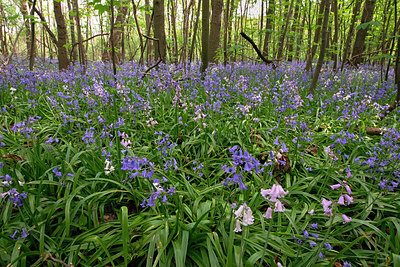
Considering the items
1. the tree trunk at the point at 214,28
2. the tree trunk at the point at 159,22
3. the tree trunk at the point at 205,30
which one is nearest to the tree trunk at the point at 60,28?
the tree trunk at the point at 159,22

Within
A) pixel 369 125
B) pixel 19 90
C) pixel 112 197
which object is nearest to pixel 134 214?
pixel 112 197

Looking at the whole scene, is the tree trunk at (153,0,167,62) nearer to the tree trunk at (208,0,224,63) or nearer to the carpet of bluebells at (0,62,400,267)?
the tree trunk at (208,0,224,63)

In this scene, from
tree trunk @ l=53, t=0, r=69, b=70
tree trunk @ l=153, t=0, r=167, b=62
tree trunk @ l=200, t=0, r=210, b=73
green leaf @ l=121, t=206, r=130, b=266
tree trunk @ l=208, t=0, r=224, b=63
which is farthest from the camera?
tree trunk @ l=208, t=0, r=224, b=63

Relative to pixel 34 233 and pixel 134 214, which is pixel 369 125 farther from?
pixel 34 233

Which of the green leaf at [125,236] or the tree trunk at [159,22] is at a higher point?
the tree trunk at [159,22]

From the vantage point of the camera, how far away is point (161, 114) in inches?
154

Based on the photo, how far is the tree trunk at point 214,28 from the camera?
639 cm

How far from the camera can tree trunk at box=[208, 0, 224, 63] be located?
639 cm

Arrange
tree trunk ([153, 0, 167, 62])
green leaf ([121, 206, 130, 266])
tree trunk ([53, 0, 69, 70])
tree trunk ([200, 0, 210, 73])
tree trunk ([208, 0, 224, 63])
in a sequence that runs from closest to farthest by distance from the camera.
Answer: green leaf ([121, 206, 130, 266]) → tree trunk ([200, 0, 210, 73]) → tree trunk ([153, 0, 167, 62]) → tree trunk ([53, 0, 69, 70]) → tree trunk ([208, 0, 224, 63])

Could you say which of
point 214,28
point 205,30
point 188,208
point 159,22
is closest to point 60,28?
point 159,22

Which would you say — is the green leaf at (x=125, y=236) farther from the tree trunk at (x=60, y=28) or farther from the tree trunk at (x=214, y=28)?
the tree trunk at (x=60, y=28)

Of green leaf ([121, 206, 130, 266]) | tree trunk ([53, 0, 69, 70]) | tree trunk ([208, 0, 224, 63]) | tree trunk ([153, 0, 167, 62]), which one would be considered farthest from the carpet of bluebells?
tree trunk ([53, 0, 69, 70])

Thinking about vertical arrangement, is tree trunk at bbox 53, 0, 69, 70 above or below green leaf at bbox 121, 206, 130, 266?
above

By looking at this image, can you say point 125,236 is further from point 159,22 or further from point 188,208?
point 159,22
